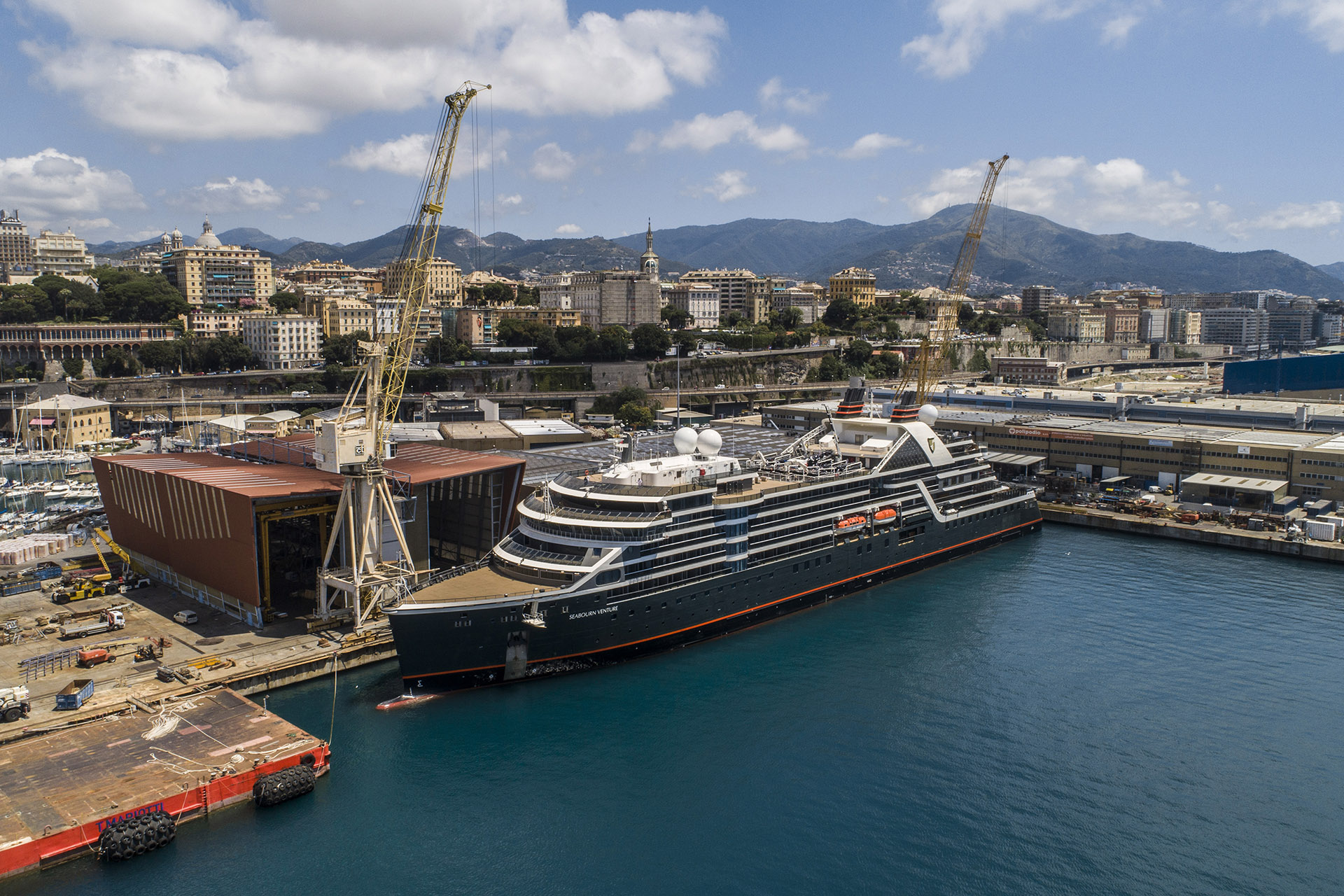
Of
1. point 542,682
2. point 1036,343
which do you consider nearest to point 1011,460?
point 542,682

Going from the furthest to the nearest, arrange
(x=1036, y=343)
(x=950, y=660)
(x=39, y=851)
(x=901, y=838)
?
(x=1036, y=343) → (x=950, y=660) → (x=901, y=838) → (x=39, y=851)

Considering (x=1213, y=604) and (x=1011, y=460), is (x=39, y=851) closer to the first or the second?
(x=1213, y=604)

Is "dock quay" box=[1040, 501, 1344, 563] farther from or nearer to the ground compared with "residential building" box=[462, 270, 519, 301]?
nearer to the ground

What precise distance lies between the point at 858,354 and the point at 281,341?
61.8m

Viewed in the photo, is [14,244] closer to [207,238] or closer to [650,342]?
[207,238]

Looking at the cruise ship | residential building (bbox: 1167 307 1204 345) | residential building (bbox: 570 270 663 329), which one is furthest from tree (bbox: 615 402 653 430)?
residential building (bbox: 1167 307 1204 345)

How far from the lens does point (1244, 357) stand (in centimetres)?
15262

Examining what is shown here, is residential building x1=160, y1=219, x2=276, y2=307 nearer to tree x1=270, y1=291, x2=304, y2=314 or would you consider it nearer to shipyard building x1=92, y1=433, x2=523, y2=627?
tree x1=270, y1=291, x2=304, y2=314

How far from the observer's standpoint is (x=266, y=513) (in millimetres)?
31094

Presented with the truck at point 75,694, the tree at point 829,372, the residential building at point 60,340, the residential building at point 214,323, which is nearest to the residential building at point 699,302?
the tree at point 829,372

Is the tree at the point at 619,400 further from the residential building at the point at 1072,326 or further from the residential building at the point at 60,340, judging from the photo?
the residential building at the point at 1072,326

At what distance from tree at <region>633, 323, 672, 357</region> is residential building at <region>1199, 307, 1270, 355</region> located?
12990cm

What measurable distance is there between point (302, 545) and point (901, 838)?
24512mm

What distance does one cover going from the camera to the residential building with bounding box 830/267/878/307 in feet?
483
